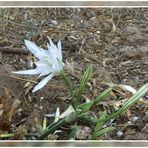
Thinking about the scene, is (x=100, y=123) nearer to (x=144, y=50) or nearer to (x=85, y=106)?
(x=85, y=106)

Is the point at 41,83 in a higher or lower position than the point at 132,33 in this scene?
lower

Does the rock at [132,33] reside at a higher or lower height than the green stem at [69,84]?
higher

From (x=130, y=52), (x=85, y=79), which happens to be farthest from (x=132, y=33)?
(x=85, y=79)

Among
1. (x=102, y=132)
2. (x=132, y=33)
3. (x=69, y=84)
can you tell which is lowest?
(x=102, y=132)

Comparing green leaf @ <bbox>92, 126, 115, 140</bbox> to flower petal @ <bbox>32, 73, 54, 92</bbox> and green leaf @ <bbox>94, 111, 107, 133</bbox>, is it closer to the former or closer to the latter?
green leaf @ <bbox>94, 111, 107, 133</bbox>

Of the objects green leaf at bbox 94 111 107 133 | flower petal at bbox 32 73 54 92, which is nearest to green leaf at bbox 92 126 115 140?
green leaf at bbox 94 111 107 133

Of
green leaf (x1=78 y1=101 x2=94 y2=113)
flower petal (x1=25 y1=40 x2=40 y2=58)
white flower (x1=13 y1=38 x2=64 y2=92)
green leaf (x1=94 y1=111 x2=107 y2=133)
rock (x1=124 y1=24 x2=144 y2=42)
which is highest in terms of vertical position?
rock (x1=124 y1=24 x2=144 y2=42)

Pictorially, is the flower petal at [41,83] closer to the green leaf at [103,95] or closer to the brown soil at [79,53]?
the brown soil at [79,53]

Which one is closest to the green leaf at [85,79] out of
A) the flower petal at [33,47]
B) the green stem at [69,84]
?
the green stem at [69,84]

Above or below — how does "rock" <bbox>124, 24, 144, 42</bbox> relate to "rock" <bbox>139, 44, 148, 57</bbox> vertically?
above
